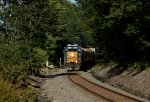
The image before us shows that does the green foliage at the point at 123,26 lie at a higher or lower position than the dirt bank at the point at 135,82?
higher

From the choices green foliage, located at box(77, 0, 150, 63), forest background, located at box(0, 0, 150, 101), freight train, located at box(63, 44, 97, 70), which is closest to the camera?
forest background, located at box(0, 0, 150, 101)

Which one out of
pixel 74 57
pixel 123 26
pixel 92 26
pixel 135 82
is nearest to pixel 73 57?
pixel 74 57

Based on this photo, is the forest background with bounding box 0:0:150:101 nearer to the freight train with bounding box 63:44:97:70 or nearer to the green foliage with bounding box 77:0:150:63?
the green foliage with bounding box 77:0:150:63

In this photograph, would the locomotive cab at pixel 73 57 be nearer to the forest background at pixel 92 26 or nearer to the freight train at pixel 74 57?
the freight train at pixel 74 57

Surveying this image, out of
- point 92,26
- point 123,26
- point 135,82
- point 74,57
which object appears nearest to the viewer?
point 135,82

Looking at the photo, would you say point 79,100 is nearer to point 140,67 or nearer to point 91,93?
point 91,93

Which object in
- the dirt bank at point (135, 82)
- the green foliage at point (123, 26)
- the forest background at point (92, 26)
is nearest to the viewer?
the dirt bank at point (135, 82)

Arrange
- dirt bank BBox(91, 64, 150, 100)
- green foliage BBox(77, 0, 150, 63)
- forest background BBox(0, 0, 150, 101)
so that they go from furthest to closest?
green foliage BBox(77, 0, 150, 63) → forest background BBox(0, 0, 150, 101) → dirt bank BBox(91, 64, 150, 100)

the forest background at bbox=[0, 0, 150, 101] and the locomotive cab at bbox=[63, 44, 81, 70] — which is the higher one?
the forest background at bbox=[0, 0, 150, 101]

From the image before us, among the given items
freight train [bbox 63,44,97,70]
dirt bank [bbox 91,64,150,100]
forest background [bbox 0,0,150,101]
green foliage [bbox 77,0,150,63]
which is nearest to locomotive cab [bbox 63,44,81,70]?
freight train [bbox 63,44,97,70]

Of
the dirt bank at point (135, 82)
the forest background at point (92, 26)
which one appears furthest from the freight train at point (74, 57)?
the dirt bank at point (135, 82)

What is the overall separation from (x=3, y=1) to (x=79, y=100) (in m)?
31.0

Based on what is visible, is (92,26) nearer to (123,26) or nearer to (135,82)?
(123,26)

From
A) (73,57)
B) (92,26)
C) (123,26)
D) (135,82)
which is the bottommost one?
(135,82)
